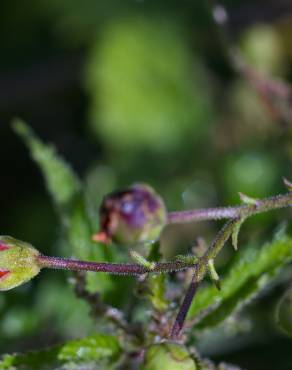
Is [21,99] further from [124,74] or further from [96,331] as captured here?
[96,331]

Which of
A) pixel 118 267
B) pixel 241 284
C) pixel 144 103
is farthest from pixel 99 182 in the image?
pixel 118 267

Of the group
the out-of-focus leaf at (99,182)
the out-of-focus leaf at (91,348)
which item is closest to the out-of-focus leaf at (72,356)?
the out-of-focus leaf at (91,348)

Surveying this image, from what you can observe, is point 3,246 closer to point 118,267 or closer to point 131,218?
point 118,267

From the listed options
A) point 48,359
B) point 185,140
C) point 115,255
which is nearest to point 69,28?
point 185,140

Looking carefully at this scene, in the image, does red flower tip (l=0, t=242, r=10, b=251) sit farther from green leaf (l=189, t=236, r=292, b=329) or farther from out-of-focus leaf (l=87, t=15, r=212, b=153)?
out-of-focus leaf (l=87, t=15, r=212, b=153)

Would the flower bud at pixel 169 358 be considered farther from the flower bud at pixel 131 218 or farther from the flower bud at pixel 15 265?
the flower bud at pixel 131 218

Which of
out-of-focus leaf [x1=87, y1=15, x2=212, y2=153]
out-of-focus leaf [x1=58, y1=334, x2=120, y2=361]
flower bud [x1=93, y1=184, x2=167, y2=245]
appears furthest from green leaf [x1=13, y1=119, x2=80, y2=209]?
out-of-focus leaf [x1=87, y1=15, x2=212, y2=153]
